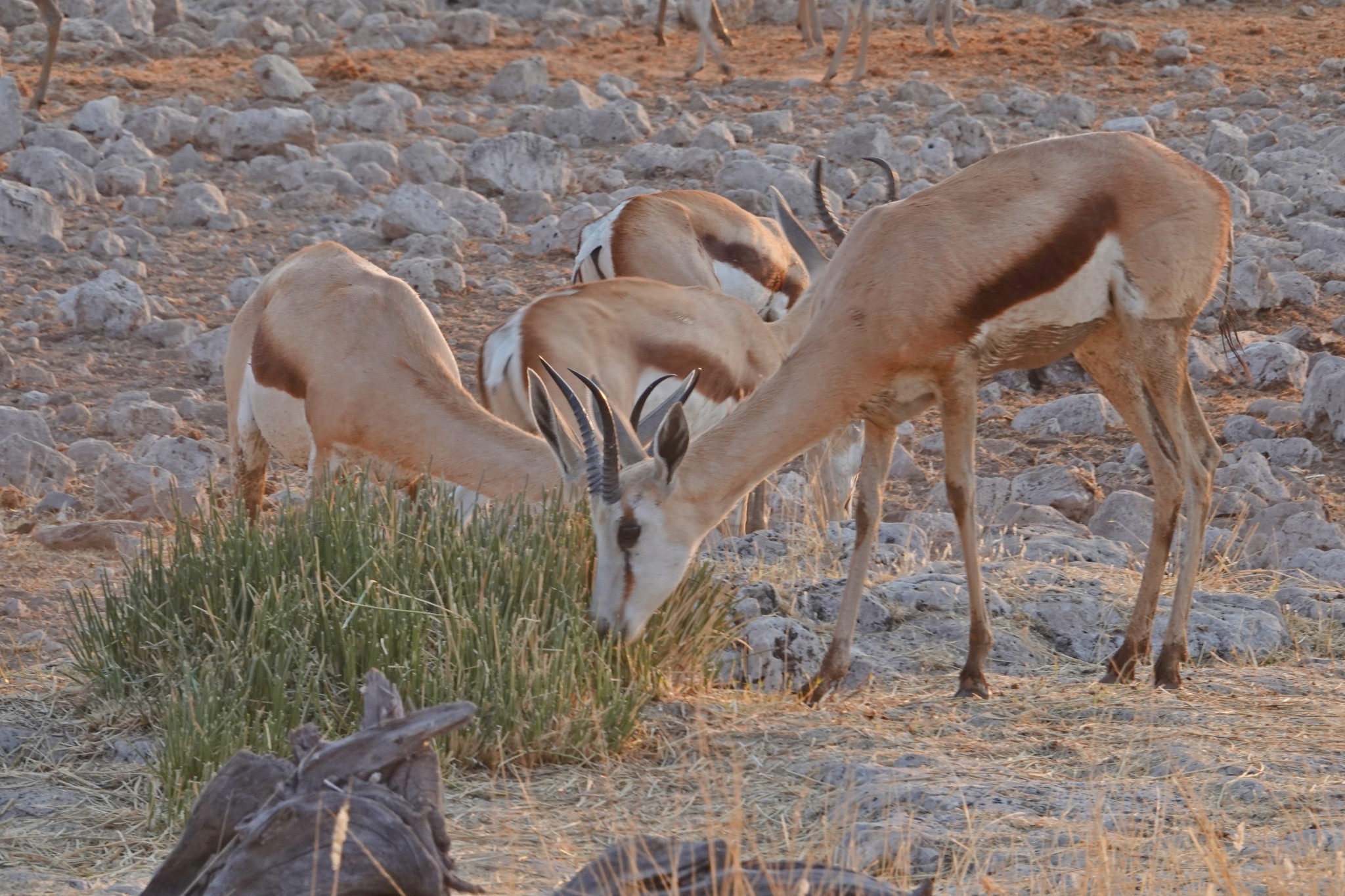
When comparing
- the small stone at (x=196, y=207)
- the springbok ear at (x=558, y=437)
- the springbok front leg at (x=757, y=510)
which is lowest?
the springbok front leg at (x=757, y=510)

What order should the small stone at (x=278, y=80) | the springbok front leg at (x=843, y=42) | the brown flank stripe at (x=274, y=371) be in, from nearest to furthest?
1. the brown flank stripe at (x=274, y=371)
2. the small stone at (x=278, y=80)
3. the springbok front leg at (x=843, y=42)

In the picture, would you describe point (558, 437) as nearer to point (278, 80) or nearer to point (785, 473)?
point (785, 473)

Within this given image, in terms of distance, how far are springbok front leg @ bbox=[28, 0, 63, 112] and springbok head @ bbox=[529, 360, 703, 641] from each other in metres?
10.3

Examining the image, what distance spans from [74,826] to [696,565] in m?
2.15

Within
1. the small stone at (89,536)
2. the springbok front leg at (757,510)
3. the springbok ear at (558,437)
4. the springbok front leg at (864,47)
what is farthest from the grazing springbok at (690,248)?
the springbok front leg at (864,47)

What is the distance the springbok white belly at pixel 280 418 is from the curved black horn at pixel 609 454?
159 centimetres

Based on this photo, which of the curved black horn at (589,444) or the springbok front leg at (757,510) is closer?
the curved black horn at (589,444)

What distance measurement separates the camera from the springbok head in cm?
476

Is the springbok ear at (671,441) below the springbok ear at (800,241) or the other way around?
the other way around

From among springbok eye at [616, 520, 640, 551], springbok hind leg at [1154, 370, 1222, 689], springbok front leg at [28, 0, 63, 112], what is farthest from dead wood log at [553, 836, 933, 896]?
springbok front leg at [28, 0, 63, 112]

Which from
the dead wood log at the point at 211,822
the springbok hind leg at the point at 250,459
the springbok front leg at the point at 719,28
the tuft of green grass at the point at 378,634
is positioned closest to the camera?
the dead wood log at the point at 211,822

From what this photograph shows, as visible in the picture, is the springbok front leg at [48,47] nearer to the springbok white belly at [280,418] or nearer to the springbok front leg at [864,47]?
the springbok front leg at [864,47]

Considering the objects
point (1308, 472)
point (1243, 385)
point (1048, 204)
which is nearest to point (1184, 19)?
point (1243, 385)

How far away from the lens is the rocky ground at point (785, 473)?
12.8ft
